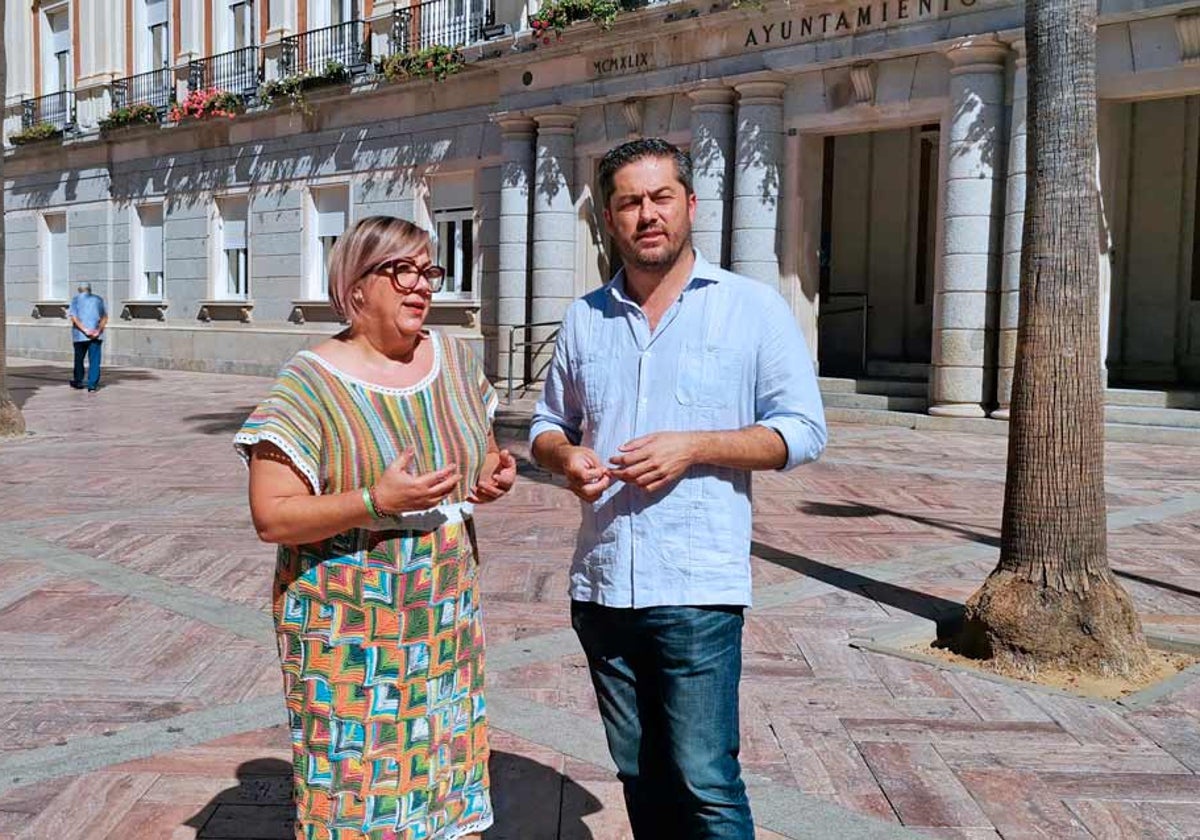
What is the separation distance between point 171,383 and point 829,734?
18566 millimetres

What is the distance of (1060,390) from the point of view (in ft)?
16.1

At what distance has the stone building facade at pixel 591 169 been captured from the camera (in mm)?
13414

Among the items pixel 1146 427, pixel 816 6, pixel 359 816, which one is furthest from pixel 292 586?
pixel 816 6

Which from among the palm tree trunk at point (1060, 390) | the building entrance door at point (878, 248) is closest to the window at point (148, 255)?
the building entrance door at point (878, 248)

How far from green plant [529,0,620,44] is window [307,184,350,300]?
17.8ft

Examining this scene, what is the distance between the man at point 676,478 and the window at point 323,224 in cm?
1919

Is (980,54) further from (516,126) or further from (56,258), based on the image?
(56,258)

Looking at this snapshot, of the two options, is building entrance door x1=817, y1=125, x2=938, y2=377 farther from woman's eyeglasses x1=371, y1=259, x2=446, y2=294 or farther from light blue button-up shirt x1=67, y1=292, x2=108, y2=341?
woman's eyeglasses x1=371, y1=259, x2=446, y2=294

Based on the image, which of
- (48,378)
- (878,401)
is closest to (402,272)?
(878,401)

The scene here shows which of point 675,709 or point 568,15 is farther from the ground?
point 568,15

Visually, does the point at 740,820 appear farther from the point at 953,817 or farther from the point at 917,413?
the point at 917,413

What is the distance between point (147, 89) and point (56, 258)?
5.01m

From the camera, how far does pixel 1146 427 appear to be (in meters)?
12.4

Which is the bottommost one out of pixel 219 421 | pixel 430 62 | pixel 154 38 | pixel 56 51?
pixel 219 421
